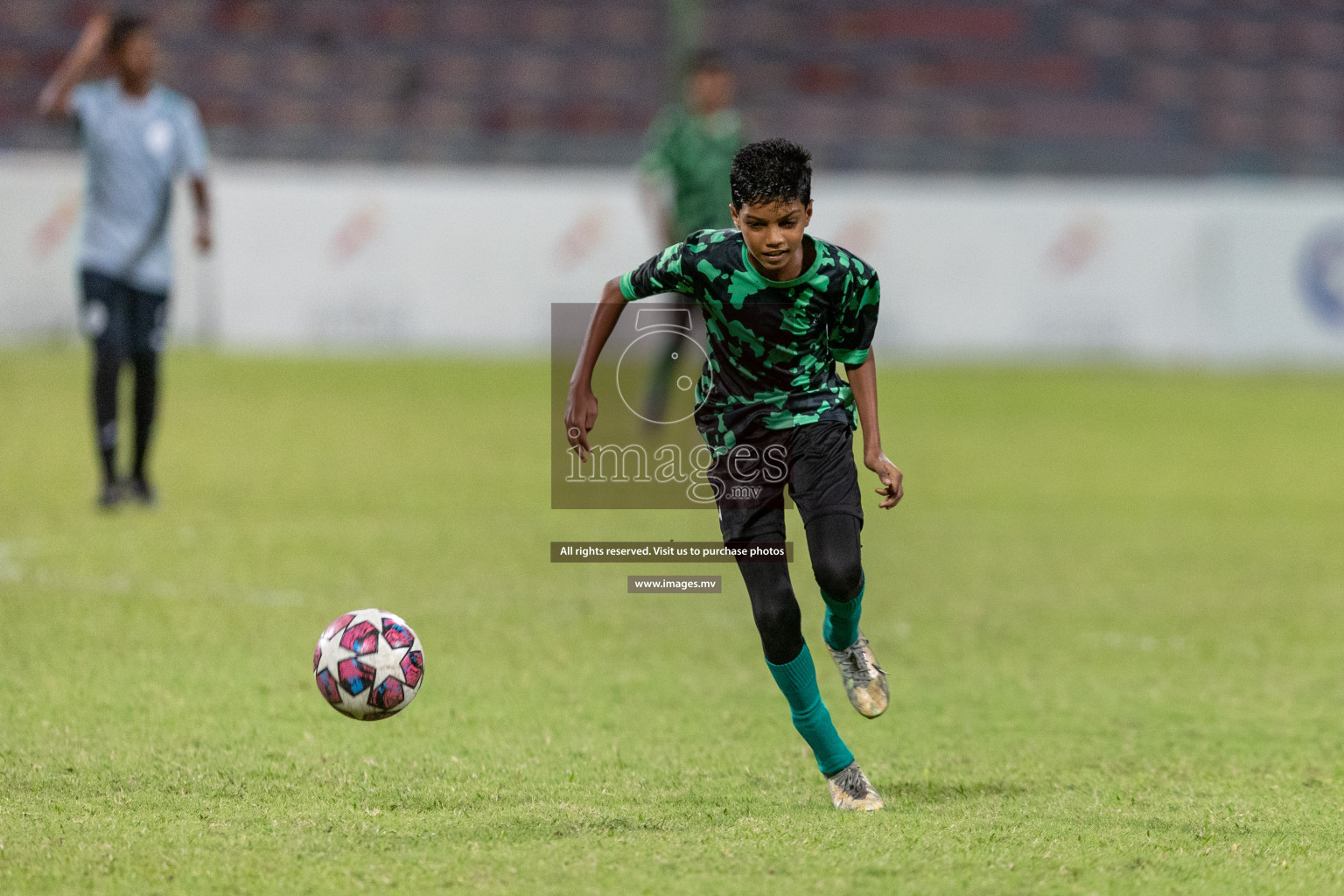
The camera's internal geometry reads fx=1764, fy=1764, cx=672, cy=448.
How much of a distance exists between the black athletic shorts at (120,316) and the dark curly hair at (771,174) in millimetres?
5691

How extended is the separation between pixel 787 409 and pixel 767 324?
23cm

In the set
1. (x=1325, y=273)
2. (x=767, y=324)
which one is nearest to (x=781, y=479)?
(x=767, y=324)

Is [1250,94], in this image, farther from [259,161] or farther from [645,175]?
[645,175]

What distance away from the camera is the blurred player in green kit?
35.6 feet

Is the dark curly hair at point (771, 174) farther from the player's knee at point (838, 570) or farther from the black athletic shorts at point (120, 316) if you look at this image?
the black athletic shorts at point (120, 316)

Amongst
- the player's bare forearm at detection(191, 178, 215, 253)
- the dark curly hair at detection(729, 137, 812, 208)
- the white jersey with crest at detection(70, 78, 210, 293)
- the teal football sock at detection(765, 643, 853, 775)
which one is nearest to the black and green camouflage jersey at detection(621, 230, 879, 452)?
the dark curly hair at detection(729, 137, 812, 208)

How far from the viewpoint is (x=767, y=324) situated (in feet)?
14.1

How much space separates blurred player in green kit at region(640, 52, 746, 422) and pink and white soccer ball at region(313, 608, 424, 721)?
21.3 ft

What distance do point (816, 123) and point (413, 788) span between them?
18.8 m

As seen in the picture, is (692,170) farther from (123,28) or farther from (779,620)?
(779,620)

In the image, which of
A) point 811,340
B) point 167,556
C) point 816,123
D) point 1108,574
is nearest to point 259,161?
point 816,123

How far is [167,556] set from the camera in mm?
7766

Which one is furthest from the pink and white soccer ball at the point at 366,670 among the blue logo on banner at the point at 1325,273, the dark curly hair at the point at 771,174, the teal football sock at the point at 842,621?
the blue logo on banner at the point at 1325,273

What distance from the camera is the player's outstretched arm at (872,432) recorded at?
4227mm
